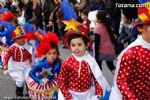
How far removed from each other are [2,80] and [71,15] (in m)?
3.67

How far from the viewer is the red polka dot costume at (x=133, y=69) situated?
337 centimetres

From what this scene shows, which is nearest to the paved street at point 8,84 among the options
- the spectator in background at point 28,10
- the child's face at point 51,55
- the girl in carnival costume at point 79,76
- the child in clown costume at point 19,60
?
the child in clown costume at point 19,60

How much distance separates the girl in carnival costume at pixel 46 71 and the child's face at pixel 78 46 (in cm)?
84

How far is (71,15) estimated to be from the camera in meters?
4.75

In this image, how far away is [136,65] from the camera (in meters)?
3.39

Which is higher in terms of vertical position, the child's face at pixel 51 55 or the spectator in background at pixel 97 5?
the spectator in background at pixel 97 5

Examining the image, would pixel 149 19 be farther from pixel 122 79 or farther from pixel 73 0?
pixel 73 0

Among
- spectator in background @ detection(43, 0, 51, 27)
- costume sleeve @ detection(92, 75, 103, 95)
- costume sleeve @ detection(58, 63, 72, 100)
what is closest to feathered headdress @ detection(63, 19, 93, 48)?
costume sleeve @ detection(58, 63, 72, 100)

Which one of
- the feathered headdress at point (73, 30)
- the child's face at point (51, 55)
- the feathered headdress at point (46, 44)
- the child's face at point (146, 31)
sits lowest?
the child's face at point (51, 55)

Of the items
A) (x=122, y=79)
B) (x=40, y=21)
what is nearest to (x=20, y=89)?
(x=122, y=79)

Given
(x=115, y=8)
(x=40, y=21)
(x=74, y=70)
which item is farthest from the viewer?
(x=40, y=21)

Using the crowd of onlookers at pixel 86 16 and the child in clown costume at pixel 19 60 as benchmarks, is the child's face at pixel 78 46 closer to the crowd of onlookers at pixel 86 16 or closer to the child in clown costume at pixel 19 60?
the crowd of onlookers at pixel 86 16

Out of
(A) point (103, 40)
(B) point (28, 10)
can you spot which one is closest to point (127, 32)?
(A) point (103, 40)

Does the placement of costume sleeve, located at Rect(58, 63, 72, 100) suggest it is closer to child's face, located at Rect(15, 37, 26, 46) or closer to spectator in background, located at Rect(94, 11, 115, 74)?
child's face, located at Rect(15, 37, 26, 46)
